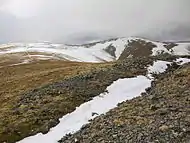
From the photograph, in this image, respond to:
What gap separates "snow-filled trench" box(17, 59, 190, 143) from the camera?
32.3 m

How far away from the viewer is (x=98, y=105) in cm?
3934

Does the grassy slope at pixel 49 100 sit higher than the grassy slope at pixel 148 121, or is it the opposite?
the grassy slope at pixel 148 121

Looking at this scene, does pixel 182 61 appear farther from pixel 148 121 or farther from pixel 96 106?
pixel 148 121

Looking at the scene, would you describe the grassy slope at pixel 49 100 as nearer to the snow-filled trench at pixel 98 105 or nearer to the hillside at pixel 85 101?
the hillside at pixel 85 101

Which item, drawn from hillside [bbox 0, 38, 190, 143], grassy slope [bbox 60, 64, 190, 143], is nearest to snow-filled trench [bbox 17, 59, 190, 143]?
hillside [bbox 0, 38, 190, 143]

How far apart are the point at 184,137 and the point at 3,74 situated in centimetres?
7189

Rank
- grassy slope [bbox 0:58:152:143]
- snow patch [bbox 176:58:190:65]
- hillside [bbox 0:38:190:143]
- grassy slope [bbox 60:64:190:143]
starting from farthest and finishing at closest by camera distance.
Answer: snow patch [bbox 176:58:190:65]
grassy slope [bbox 0:58:152:143]
hillside [bbox 0:38:190:143]
grassy slope [bbox 60:64:190:143]

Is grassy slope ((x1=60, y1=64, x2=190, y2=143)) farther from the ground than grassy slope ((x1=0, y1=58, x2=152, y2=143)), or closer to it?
farther from the ground

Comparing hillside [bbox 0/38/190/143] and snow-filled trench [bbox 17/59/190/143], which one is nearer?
snow-filled trench [bbox 17/59/190/143]

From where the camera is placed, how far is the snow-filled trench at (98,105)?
32294mm

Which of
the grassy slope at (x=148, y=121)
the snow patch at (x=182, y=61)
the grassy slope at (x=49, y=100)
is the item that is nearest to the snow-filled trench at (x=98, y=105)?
the grassy slope at (x=49, y=100)

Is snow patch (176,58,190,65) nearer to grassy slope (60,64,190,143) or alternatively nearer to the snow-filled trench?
the snow-filled trench

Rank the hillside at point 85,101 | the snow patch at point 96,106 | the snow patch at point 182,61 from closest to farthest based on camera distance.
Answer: the snow patch at point 96,106 < the hillside at point 85,101 < the snow patch at point 182,61

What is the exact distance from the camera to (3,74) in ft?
296
